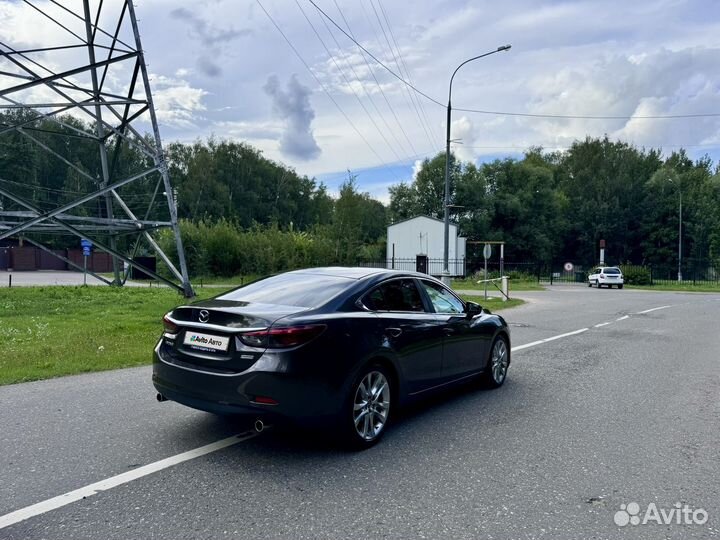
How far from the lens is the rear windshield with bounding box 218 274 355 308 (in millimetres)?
4734

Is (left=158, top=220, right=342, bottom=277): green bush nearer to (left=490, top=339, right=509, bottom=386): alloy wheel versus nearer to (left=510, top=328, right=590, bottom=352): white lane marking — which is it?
(left=510, top=328, right=590, bottom=352): white lane marking

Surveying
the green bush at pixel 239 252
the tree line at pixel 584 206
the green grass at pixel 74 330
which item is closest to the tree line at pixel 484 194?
the tree line at pixel 584 206

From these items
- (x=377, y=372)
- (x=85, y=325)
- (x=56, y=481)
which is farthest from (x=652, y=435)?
(x=85, y=325)

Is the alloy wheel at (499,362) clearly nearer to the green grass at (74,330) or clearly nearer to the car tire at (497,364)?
the car tire at (497,364)

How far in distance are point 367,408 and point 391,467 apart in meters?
0.57

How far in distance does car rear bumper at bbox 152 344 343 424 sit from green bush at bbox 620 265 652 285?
45.8 metres

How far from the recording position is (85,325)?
459 inches

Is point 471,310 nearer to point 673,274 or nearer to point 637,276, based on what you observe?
point 637,276

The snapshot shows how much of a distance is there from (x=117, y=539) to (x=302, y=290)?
250 cm

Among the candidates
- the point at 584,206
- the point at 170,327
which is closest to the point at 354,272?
the point at 170,327

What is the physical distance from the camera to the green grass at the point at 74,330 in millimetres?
7707

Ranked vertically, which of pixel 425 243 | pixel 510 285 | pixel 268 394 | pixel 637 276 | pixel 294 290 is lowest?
pixel 510 285

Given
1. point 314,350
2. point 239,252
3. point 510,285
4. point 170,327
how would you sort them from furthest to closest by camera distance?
point 239,252 < point 510,285 < point 170,327 < point 314,350

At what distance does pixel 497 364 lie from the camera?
6855 mm
